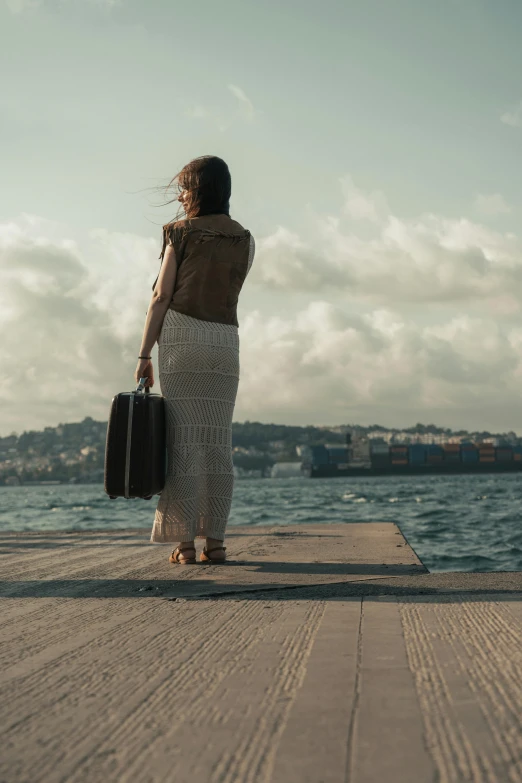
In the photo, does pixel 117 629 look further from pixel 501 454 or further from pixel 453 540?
pixel 501 454

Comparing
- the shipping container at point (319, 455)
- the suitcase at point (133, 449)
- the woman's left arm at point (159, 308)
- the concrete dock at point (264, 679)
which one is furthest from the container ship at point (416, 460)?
the concrete dock at point (264, 679)

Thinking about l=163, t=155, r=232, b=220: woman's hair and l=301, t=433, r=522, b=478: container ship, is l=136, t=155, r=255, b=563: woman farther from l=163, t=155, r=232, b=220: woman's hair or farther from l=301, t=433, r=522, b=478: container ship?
l=301, t=433, r=522, b=478: container ship

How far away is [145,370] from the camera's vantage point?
12.1ft

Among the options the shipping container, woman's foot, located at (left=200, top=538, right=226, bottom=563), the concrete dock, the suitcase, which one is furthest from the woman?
the shipping container

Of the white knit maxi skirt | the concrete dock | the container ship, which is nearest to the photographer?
the concrete dock

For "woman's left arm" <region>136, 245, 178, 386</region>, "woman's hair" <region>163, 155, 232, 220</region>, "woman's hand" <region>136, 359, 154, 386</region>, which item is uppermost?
"woman's hair" <region>163, 155, 232, 220</region>

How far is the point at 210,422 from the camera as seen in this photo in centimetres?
366

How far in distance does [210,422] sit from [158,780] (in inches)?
104

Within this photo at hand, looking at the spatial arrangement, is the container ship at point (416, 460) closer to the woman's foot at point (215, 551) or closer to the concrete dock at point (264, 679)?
the woman's foot at point (215, 551)

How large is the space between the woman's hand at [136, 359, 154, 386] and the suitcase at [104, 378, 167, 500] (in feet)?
0.54

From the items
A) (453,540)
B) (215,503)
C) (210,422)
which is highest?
(210,422)

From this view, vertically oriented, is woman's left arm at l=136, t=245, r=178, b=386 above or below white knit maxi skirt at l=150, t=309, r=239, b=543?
above

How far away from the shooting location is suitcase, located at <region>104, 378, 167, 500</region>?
3.40m

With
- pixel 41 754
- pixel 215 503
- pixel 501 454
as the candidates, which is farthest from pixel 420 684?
pixel 501 454
